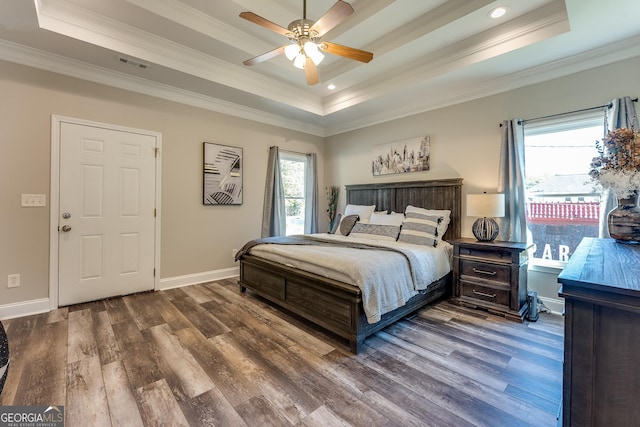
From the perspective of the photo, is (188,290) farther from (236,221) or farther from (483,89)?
(483,89)

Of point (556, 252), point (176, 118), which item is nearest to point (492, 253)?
point (556, 252)

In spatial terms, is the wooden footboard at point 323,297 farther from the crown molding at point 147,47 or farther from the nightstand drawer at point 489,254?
the crown molding at point 147,47

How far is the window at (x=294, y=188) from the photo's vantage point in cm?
513

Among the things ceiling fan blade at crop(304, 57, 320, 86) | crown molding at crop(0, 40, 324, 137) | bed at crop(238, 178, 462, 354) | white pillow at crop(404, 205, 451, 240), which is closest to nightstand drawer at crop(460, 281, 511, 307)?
bed at crop(238, 178, 462, 354)

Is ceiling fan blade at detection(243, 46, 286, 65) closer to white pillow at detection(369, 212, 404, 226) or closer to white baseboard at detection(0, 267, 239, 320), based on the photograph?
white pillow at detection(369, 212, 404, 226)

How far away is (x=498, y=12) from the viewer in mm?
2488

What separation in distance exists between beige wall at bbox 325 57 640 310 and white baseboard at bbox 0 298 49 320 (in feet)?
14.8

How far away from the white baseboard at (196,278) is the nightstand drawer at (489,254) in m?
3.36

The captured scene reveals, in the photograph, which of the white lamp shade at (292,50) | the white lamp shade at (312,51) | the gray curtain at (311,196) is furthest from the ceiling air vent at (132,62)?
the gray curtain at (311,196)

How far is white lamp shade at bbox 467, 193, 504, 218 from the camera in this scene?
3008 mm

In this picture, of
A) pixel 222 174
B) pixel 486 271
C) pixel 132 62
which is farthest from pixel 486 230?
pixel 132 62

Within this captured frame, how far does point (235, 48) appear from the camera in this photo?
3.11m

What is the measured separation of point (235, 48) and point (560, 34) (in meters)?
3.21

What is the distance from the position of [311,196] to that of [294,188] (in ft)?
1.20
